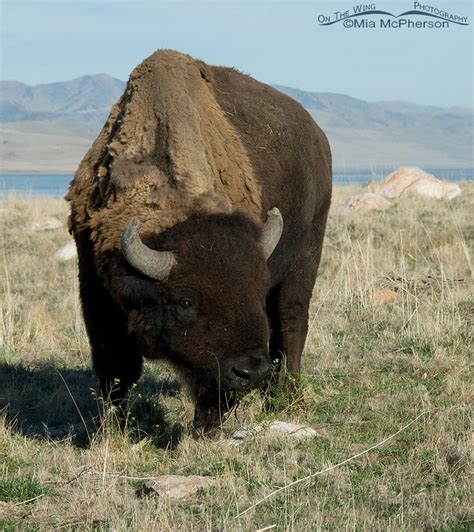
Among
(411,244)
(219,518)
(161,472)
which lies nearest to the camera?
(219,518)

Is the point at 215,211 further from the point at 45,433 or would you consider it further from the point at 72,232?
the point at 45,433

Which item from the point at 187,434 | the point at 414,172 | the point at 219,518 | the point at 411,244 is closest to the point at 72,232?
the point at 187,434

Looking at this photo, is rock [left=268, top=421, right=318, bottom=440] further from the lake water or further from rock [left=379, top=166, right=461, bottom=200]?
the lake water

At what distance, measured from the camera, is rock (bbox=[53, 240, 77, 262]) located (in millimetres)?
16516

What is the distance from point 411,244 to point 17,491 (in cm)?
1091

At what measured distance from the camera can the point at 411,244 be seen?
15.8 m

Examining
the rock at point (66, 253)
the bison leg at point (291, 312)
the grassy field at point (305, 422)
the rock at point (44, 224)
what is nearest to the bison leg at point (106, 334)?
the grassy field at point (305, 422)

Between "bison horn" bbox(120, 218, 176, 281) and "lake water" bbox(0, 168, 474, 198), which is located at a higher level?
"bison horn" bbox(120, 218, 176, 281)

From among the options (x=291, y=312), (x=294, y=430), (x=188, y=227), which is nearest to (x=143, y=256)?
(x=188, y=227)

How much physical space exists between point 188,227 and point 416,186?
685 inches

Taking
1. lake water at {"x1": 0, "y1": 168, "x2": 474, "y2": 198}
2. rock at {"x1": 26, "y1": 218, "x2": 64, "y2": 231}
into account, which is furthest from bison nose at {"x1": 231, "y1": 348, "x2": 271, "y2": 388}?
lake water at {"x1": 0, "y1": 168, "x2": 474, "y2": 198}

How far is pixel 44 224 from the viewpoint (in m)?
20.0

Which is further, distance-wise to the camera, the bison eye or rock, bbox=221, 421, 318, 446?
rock, bbox=221, 421, 318, 446

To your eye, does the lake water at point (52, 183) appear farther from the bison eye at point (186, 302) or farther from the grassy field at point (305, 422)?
the bison eye at point (186, 302)
